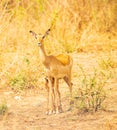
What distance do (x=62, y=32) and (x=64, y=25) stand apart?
0.25 metres

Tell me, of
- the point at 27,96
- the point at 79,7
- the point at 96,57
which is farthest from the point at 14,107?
the point at 79,7

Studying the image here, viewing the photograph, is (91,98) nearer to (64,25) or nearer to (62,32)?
(62,32)

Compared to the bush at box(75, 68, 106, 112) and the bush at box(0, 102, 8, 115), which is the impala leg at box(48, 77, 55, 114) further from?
the bush at box(0, 102, 8, 115)

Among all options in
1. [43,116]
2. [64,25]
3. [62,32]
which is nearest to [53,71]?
[43,116]

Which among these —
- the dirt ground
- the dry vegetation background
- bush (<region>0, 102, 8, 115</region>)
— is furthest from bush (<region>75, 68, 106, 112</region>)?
the dry vegetation background

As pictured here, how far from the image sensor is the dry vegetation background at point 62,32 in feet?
32.6

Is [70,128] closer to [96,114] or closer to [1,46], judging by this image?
[96,114]

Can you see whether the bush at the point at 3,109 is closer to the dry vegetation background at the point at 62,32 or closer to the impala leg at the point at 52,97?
the impala leg at the point at 52,97

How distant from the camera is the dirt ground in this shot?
6.74 metres

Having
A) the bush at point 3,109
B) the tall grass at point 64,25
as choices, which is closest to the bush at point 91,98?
the bush at point 3,109

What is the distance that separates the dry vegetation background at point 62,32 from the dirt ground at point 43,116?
30.9 inches

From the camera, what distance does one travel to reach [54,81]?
751cm

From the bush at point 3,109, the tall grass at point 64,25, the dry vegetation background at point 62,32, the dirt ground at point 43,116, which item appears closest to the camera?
the dirt ground at point 43,116

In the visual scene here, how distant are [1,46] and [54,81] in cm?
227
